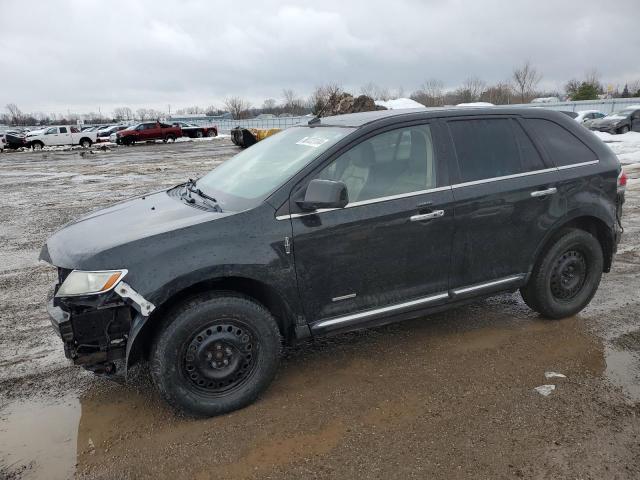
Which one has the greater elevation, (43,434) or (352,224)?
(352,224)

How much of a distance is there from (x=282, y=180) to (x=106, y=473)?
80.7 inches

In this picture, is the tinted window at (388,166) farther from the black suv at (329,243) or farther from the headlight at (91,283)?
the headlight at (91,283)

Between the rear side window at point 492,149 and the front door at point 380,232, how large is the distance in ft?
0.72

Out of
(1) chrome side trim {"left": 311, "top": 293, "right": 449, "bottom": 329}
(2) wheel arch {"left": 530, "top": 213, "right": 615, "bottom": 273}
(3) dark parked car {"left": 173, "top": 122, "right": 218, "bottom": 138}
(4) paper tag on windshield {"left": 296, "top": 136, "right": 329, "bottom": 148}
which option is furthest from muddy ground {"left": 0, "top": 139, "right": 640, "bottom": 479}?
(3) dark parked car {"left": 173, "top": 122, "right": 218, "bottom": 138}

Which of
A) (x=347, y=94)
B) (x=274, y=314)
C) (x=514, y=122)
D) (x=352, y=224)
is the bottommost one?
(x=274, y=314)

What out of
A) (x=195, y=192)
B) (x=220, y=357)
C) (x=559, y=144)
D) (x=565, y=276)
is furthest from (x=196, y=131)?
(x=220, y=357)

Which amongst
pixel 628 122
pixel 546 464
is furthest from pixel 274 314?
pixel 628 122

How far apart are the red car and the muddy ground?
35902mm

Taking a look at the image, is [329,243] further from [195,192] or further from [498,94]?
[498,94]

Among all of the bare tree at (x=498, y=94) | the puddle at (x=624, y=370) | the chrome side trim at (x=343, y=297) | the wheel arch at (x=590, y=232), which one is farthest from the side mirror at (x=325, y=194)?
the bare tree at (x=498, y=94)

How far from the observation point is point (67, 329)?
288cm

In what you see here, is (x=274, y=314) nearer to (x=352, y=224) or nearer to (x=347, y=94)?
(x=352, y=224)

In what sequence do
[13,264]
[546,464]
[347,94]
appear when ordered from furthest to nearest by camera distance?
[347,94]
[13,264]
[546,464]

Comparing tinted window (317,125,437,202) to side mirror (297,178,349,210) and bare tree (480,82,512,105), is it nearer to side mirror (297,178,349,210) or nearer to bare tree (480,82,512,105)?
side mirror (297,178,349,210)
